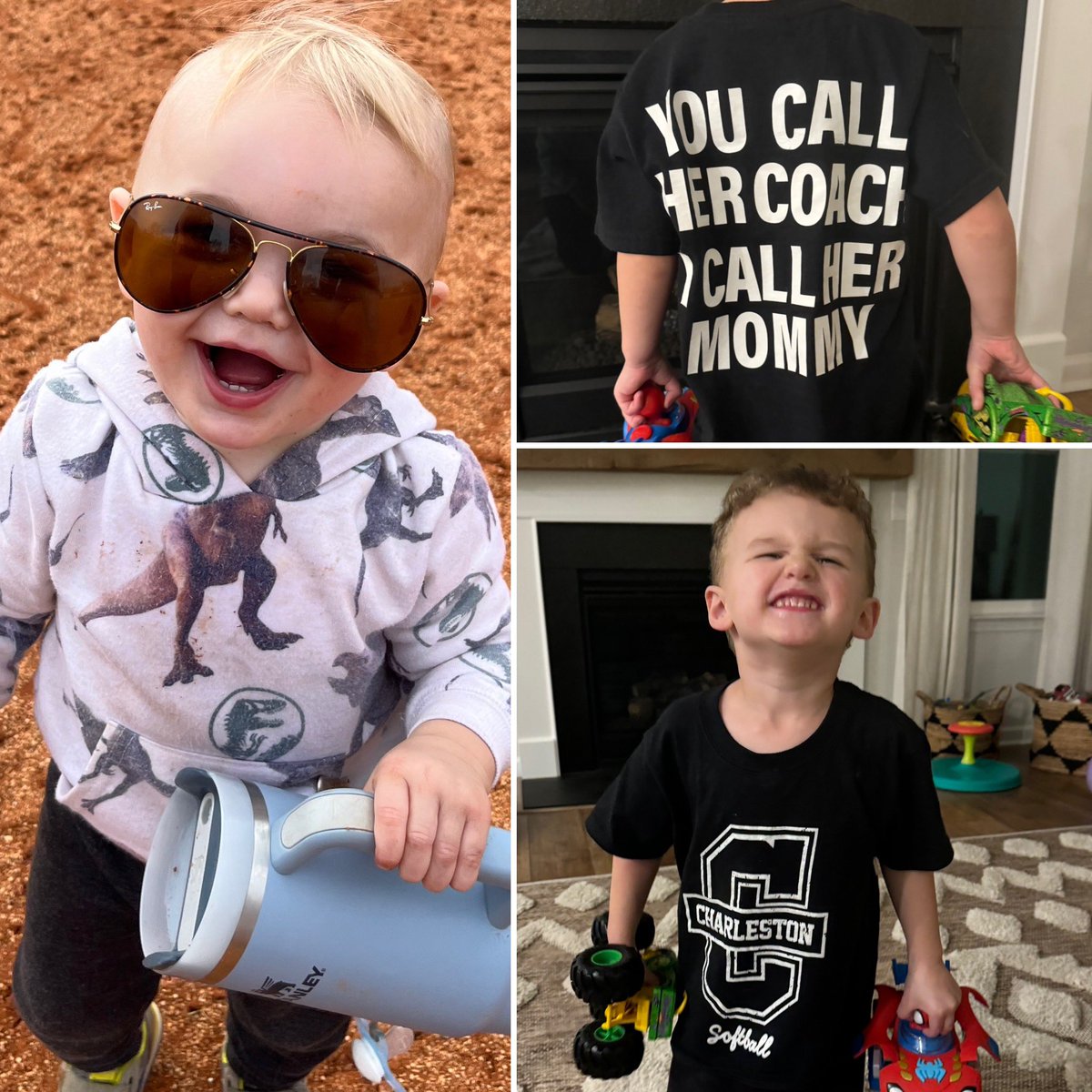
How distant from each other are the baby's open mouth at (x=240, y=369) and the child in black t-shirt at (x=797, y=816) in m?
0.21

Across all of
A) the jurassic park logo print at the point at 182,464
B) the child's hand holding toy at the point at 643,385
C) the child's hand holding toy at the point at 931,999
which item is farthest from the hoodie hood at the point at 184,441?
the child's hand holding toy at the point at 931,999

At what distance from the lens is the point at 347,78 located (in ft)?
1.38

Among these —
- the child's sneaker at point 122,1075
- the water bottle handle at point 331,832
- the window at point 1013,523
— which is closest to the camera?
the water bottle handle at point 331,832

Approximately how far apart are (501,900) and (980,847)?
0.83ft

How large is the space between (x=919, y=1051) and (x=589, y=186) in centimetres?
39

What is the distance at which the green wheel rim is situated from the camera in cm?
50

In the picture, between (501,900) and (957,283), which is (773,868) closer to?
(501,900)

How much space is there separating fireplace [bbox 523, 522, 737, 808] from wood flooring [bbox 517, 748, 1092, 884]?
1 cm

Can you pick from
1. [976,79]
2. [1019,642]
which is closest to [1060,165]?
[976,79]

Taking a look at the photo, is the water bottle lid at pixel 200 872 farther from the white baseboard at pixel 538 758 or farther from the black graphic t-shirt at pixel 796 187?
the black graphic t-shirt at pixel 796 187

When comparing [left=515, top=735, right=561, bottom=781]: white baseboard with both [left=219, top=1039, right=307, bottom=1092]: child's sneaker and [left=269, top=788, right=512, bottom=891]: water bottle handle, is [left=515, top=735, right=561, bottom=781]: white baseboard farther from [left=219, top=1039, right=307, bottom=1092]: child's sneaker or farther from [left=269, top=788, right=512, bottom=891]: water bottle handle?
[left=219, top=1039, right=307, bottom=1092]: child's sneaker

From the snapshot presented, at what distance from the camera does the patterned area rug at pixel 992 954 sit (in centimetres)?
51

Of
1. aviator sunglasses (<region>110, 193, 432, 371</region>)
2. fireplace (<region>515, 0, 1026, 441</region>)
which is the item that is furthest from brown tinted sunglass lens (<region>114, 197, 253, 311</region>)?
fireplace (<region>515, 0, 1026, 441</region>)

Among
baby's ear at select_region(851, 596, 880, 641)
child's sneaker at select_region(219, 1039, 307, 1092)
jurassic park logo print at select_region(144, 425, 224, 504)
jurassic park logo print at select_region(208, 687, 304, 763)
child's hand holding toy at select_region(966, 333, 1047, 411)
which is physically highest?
child's hand holding toy at select_region(966, 333, 1047, 411)
